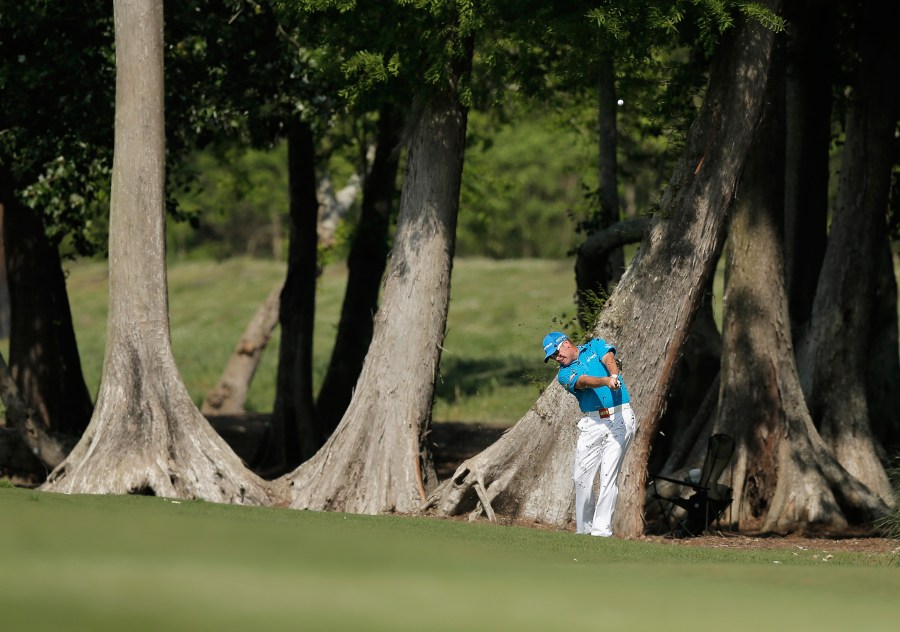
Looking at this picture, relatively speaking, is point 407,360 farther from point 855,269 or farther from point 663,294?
point 855,269

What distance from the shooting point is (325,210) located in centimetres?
3431

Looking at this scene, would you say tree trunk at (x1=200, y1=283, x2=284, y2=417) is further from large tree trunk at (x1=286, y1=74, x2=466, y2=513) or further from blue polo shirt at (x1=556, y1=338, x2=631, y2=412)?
blue polo shirt at (x1=556, y1=338, x2=631, y2=412)

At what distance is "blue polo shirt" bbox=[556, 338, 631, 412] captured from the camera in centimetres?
1319

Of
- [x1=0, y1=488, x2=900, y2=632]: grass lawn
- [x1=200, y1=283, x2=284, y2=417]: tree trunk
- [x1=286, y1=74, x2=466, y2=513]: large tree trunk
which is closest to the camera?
[x1=0, y1=488, x2=900, y2=632]: grass lawn

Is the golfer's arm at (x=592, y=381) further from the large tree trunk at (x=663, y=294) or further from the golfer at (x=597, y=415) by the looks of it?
the large tree trunk at (x=663, y=294)

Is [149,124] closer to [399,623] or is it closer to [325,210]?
[399,623]

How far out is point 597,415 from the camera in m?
13.4

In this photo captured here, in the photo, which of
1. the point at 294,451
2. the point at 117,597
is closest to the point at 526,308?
the point at 294,451

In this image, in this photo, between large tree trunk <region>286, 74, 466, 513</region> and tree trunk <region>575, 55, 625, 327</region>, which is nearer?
large tree trunk <region>286, 74, 466, 513</region>

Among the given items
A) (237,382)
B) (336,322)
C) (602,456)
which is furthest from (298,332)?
(336,322)

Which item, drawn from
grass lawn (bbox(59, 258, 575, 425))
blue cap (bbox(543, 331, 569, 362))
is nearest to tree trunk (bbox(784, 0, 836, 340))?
blue cap (bbox(543, 331, 569, 362))

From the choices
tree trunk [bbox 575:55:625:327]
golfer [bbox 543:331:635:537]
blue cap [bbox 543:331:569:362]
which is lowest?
golfer [bbox 543:331:635:537]

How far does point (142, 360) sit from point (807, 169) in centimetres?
966

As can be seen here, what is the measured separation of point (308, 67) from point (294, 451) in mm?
6253
